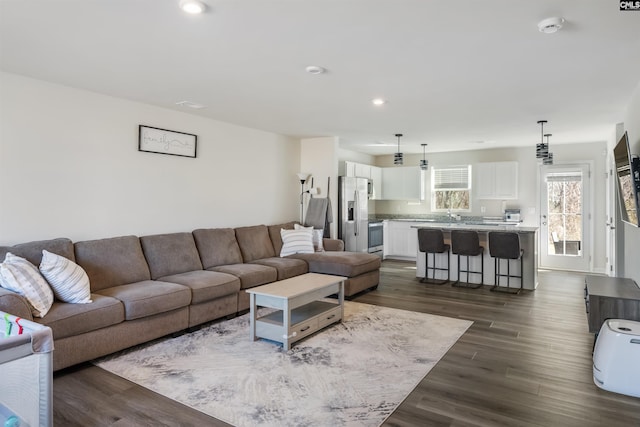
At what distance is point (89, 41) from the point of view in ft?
9.08

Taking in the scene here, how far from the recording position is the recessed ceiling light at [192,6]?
7.20 feet

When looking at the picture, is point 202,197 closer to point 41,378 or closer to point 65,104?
point 65,104

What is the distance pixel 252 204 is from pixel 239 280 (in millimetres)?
1988

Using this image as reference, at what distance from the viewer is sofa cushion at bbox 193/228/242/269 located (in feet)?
15.9

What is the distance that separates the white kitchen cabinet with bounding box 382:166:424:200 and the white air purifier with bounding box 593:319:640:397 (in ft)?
20.0

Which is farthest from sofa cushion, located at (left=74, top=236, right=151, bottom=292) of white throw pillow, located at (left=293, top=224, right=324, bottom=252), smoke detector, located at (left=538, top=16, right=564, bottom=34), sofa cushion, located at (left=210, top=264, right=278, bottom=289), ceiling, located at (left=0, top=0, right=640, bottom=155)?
smoke detector, located at (left=538, top=16, right=564, bottom=34)

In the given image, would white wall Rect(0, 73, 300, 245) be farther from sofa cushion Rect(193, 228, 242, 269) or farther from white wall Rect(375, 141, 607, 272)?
white wall Rect(375, 141, 607, 272)

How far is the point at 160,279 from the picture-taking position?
417cm

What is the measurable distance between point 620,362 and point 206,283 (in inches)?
137

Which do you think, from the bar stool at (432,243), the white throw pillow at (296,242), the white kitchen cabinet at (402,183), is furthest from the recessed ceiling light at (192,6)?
the white kitchen cabinet at (402,183)

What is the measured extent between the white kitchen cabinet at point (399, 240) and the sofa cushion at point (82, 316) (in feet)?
20.7

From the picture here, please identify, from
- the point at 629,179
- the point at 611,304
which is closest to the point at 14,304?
the point at 611,304

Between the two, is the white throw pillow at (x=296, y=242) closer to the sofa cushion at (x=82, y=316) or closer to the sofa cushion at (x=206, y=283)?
the sofa cushion at (x=206, y=283)

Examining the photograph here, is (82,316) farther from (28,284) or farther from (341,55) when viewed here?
(341,55)
